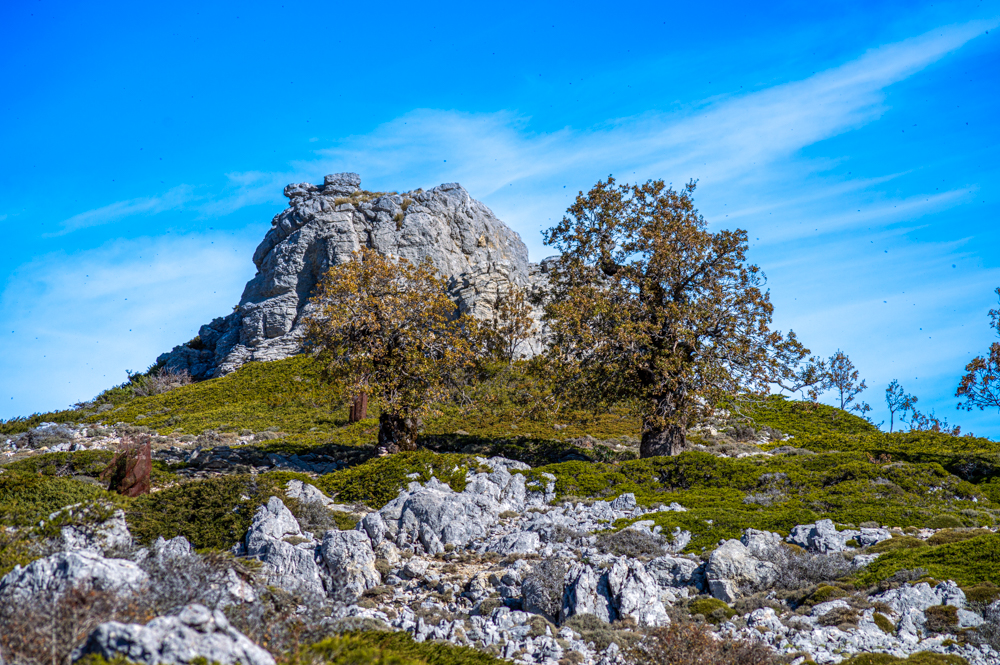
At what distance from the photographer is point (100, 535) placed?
44.7 feet

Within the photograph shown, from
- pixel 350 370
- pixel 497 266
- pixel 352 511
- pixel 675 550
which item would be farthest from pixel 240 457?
pixel 497 266

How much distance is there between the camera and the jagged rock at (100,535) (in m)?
13.1

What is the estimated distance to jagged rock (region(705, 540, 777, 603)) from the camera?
484 inches

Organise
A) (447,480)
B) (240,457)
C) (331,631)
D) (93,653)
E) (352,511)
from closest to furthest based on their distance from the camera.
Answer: (93,653) < (331,631) < (352,511) < (447,480) < (240,457)

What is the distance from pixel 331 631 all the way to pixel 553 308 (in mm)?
17706

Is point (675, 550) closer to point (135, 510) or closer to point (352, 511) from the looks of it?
point (352, 511)

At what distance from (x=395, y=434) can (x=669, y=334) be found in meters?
10.9

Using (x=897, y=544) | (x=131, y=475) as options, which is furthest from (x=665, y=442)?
(x=131, y=475)

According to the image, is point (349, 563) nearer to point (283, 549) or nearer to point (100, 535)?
point (283, 549)

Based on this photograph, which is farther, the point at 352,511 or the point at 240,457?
the point at 240,457

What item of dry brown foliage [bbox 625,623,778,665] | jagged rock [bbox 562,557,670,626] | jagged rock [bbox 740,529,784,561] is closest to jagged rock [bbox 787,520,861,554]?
jagged rock [bbox 740,529,784,561]

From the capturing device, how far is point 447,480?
19.1 m

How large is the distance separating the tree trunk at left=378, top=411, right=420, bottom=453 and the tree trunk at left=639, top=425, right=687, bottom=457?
8.69 metres

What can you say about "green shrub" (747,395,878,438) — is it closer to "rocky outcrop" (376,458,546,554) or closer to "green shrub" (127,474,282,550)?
"rocky outcrop" (376,458,546,554)
